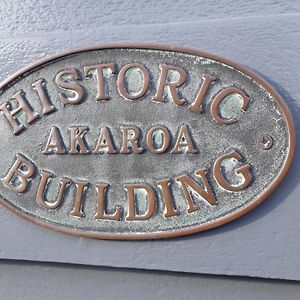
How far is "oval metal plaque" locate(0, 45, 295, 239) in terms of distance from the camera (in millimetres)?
1479

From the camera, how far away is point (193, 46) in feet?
5.08

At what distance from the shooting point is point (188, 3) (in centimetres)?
161

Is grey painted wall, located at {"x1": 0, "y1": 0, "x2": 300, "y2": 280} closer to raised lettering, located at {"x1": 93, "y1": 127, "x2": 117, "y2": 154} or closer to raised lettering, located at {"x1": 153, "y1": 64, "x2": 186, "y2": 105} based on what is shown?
raised lettering, located at {"x1": 153, "y1": 64, "x2": 186, "y2": 105}

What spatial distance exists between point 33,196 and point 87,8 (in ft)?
2.41

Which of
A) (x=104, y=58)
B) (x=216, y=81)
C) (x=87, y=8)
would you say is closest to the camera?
(x=216, y=81)

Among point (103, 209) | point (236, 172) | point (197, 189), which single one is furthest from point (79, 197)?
point (236, 172)

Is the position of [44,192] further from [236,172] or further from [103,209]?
[236,172]

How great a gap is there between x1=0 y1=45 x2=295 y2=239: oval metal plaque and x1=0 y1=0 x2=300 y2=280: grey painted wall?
0.06m

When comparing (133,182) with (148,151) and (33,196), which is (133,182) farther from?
(33,196)

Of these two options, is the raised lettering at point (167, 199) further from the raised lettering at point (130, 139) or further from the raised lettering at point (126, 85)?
the raised lettering at point (126, 85)

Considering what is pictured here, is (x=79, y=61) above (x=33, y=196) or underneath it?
above

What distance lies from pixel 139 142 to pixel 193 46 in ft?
1.24

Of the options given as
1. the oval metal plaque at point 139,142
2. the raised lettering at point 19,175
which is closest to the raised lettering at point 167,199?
the oval metal plaque at point 139,142

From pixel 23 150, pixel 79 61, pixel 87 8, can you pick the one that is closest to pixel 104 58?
pixel 79 61
